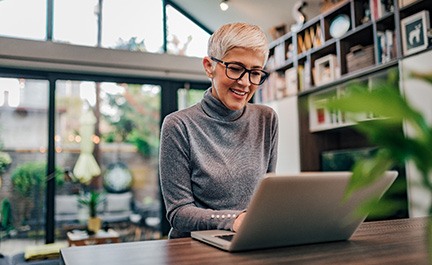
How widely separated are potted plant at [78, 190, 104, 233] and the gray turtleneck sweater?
3.37 m

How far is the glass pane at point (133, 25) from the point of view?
5059mm

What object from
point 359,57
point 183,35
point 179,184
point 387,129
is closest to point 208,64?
point 179,184

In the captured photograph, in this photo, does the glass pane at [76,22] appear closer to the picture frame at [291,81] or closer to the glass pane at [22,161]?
the glass pane at [22,161]

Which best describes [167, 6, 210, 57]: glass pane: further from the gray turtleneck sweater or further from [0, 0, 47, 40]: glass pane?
the gray turtleneck sweater

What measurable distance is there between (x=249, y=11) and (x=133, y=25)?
149 centimetres

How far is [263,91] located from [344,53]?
1429 millimetres

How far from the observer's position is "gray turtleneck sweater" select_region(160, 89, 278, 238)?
3.96ft

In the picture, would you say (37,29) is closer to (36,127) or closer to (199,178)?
(36,127)

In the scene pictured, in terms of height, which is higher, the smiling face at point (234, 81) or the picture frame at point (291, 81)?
the picture frame at point (291, 81)

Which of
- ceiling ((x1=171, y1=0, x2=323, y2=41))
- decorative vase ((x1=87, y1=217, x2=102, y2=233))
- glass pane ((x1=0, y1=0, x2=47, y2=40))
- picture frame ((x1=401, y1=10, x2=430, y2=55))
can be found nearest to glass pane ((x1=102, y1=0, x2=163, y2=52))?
ceiling ((x1=171, y1=0, x2=323, y2=41))

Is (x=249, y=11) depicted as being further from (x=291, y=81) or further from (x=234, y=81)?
(x=234, y=81)

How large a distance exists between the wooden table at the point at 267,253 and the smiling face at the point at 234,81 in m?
0.55

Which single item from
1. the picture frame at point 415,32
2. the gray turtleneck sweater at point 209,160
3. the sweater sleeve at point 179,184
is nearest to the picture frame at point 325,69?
the picture frame at point 415,32

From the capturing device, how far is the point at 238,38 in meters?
1.26
